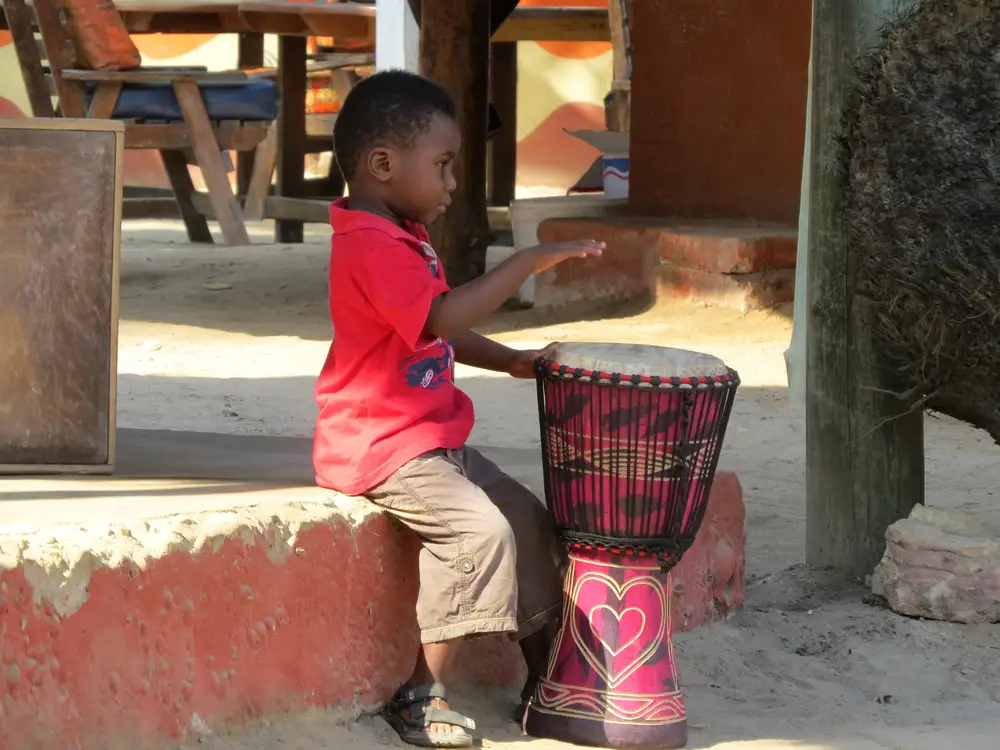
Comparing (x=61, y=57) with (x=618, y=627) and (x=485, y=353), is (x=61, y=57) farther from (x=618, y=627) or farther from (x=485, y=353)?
(x=618, y=627)

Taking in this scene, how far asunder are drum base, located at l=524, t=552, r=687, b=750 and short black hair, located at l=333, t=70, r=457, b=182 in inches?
32.5

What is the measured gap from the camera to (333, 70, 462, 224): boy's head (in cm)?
270

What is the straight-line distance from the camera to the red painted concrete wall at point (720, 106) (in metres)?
7.27

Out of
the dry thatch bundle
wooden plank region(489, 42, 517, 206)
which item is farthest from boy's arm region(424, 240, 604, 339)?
wooden plank region(489, 42, 517, 206)

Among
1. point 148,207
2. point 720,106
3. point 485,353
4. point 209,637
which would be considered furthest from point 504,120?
point 209,637

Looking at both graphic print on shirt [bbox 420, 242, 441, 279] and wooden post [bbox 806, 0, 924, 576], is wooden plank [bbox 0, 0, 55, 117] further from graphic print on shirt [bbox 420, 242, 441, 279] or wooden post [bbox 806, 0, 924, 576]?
graphic print on shirt [bbox 420, 242, 441, 279]

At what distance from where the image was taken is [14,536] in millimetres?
2277

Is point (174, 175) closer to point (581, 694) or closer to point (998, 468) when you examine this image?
point (998, 468)

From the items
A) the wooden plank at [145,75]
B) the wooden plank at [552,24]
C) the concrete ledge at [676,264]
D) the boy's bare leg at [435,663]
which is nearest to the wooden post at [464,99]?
the concrete ledge at [676,264]

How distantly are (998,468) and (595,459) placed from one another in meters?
2.50

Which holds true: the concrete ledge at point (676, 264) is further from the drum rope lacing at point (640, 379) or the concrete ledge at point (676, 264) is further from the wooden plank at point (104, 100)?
the drum rope lacing at point (640, 379)

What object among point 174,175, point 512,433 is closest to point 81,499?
point 512,433

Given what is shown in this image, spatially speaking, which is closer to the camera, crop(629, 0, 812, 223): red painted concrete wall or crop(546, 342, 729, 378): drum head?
crop(546, 342, 729, 378): drum head

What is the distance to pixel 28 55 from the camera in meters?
10.0
